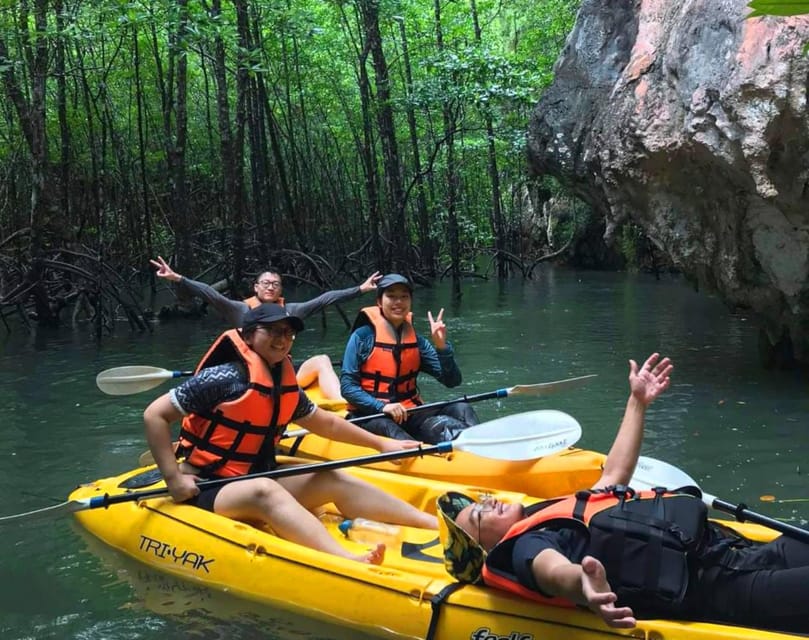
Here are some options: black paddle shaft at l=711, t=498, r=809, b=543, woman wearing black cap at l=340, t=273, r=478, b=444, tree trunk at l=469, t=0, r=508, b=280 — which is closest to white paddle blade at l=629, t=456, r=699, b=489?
black paddle shaft at l=711, t=498, r=809, b=543

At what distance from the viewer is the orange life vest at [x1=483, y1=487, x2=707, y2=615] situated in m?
2.41

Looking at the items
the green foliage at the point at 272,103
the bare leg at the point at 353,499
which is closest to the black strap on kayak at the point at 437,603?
the bare leg at the point at 353,499

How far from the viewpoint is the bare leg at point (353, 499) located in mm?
3742

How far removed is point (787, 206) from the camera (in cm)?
595

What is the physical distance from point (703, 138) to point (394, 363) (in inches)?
115

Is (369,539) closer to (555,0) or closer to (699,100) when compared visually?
(699,100)

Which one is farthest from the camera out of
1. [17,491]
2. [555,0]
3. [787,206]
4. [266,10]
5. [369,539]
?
[555,0]

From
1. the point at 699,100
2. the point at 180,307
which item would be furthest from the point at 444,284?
the point at 699,100

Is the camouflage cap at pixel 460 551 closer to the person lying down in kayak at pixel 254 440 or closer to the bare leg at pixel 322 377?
the person lying down in kayak at pixel 254 440

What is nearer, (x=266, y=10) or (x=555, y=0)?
(x=266, y=10)

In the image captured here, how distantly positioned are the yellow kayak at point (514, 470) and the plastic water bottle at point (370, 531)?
0.69 m

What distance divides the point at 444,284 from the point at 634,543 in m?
15.9

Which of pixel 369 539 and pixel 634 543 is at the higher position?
pixel 634 543

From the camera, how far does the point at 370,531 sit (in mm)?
3746
